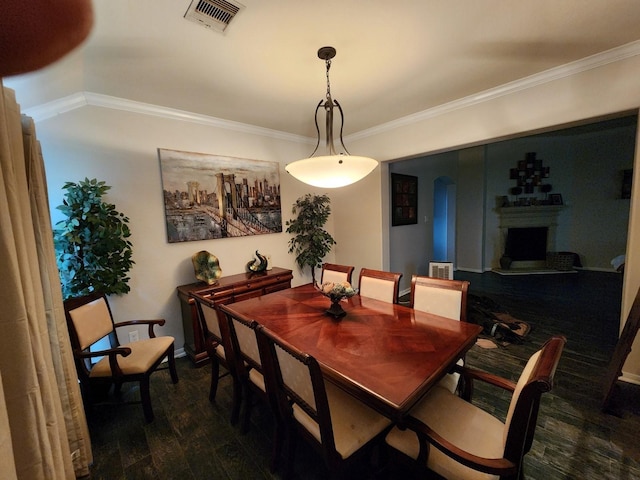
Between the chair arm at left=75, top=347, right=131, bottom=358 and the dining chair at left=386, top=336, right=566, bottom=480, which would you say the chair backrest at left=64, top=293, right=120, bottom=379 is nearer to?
the chair arm at left=75, top=347, right=131, bottom=358

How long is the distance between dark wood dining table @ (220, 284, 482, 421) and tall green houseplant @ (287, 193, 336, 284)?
1598 mm

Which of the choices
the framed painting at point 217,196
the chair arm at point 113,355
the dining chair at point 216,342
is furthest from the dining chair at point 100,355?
the framed painting at point 217,196

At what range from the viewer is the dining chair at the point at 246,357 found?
4.81 feet

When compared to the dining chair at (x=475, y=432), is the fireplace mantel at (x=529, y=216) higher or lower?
higher

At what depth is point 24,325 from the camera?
945 mm

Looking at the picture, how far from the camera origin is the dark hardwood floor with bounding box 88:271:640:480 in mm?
1477

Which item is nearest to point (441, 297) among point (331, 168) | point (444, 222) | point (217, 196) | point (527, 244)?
point (331, 168)

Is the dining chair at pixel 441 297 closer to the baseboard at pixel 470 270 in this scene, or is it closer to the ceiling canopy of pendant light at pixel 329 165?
the ceiling canopy of pendant light at pixel 329 165

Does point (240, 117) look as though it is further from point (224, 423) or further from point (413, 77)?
point (224, 423)

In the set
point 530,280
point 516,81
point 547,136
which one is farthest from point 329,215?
point 547,136

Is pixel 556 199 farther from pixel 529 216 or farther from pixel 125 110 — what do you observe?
pixel 125 110

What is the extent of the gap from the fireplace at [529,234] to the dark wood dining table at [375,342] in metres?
5.54

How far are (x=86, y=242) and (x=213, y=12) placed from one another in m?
1.85

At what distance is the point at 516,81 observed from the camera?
2352 millimetres
